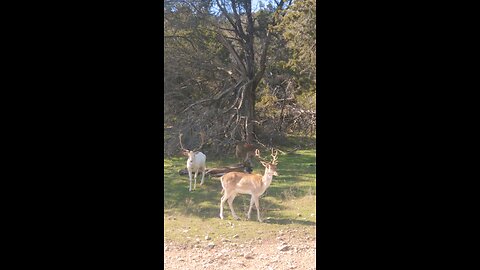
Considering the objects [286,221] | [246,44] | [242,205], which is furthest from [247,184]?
[246,44]

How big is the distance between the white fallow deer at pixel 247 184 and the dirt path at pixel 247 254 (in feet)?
0.52

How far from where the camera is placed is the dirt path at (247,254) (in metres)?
1.81

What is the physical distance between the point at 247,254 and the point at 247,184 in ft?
1.12

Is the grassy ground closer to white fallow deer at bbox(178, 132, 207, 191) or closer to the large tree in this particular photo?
white fallow deer at bbox(178, 132, 207, 191)

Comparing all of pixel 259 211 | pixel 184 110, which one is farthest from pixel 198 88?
pixel 259 211

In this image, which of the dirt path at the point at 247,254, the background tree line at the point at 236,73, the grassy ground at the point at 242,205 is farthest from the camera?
the background tree line at the point at 236,73

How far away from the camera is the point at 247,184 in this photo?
80.5 inches

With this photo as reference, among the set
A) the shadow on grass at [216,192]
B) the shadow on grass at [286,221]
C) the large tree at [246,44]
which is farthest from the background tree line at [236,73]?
the shadow on grass at [286,221]

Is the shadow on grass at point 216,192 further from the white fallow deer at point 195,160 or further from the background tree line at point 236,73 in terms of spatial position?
the background tree line at point 236,73

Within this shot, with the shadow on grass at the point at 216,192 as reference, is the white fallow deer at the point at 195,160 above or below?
above
